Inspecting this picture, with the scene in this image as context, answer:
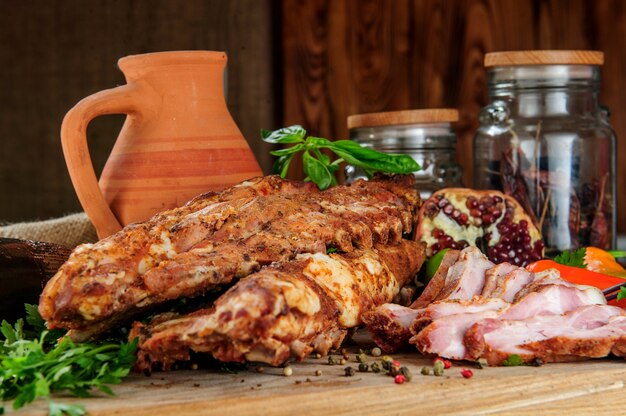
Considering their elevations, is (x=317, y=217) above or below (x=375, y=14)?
below

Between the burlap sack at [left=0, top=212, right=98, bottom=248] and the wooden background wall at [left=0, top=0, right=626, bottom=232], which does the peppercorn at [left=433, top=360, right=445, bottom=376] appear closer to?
the burlap sack at [left=0, top=212, right=98, bottom=248]

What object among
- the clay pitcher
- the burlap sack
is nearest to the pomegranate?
the clay pitcher

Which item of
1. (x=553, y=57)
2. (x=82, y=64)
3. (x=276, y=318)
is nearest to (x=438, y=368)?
(x=276, y=318)

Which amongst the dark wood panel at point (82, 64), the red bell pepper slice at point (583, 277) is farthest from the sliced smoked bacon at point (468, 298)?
the dark wood panel at point (82, 64)

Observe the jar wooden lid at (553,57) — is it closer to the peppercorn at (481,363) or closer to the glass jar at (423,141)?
the glass jar at (423,141)

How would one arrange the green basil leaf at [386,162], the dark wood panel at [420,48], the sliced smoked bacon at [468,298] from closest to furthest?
the sliced smoked bacon at [468,298] < the green basil leaf at [386,162] < the dark wood panel at [420,48]

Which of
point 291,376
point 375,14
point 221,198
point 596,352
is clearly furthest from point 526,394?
point 375,14

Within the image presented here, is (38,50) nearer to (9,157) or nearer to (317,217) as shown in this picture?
(9,157)
